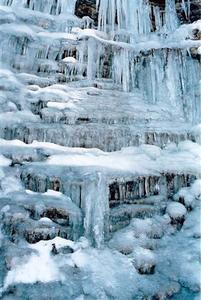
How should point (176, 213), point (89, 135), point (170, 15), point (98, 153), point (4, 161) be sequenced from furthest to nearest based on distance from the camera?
point (170, 15)
point (89, 135)
point (98, 153)
point (4, 161)
point (176, 213)

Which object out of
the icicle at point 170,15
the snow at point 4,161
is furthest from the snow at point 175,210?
the icicle at point 170,15

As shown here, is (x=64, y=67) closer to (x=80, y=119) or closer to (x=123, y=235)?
(x=80, y=119)

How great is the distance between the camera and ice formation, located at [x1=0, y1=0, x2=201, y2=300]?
4.50 m

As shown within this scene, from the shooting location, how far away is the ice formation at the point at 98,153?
4504 millimetres

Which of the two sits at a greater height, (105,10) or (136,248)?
(105,10)

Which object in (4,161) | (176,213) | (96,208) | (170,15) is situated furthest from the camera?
(170,15)

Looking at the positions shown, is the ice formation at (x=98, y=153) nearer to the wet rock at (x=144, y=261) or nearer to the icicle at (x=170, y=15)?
the wet rock at (x=144, y=261)

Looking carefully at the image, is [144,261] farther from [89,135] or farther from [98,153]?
[89,135]

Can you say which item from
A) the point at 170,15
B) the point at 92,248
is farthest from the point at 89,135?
the point at 170,15

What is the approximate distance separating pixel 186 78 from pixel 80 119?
3.86m

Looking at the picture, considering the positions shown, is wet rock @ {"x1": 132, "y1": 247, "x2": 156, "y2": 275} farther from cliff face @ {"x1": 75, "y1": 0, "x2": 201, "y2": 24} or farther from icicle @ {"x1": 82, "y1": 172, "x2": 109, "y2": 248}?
cliff face @ {"x1": 75, "y1": 0, "x2": 201, "y2": 24}

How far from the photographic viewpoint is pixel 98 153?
7043 millimetres

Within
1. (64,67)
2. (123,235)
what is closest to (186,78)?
(64,67)

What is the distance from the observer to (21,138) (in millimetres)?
7117
